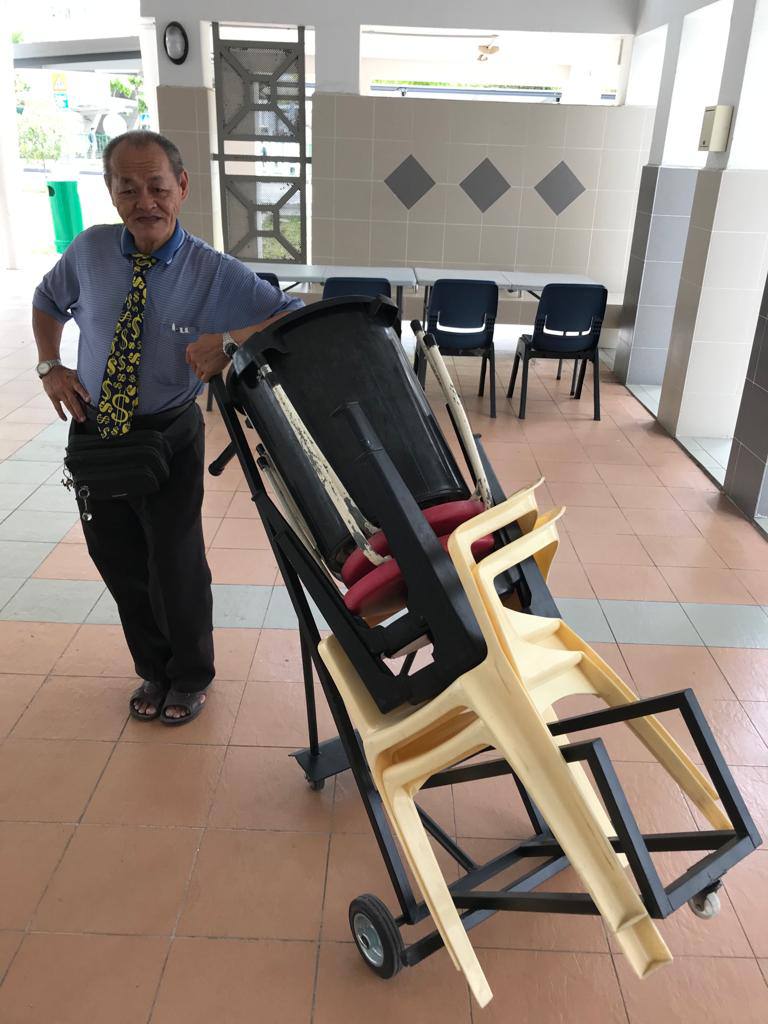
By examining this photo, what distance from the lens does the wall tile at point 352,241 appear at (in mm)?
6902

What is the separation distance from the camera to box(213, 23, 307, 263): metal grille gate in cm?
648

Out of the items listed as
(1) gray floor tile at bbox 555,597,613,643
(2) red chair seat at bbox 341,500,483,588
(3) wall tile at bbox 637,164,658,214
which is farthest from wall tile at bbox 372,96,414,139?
(2) red chair seat at bbox 341,500,483,588

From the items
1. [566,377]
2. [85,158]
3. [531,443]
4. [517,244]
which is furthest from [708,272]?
[85,158]

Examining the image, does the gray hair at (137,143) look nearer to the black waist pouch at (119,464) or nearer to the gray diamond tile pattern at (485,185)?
the black waist pouch at (119,464)

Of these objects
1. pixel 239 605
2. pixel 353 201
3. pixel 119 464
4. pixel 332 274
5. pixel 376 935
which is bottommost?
pixel 239 605

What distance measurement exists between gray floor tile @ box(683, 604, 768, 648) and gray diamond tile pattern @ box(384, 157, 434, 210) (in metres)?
4.84

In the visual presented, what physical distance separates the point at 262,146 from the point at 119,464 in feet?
18.5

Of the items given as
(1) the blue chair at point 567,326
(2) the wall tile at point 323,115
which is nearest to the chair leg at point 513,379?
(1) the blue chair at point 567,326

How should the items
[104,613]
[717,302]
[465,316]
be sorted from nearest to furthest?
[104,613] < [717,302] < [465,316]

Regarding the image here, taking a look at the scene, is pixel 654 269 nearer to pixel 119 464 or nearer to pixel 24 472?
pixel 24 472

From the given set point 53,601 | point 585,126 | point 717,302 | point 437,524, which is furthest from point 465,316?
point 437,524

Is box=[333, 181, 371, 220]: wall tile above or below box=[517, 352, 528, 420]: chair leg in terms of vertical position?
above

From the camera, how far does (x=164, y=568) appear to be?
2.33 metres

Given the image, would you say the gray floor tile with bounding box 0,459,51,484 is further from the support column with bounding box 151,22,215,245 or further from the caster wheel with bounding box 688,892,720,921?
the caster wheel with bounding box 688,892,720,921
